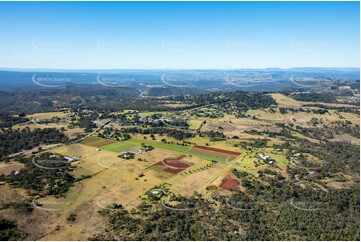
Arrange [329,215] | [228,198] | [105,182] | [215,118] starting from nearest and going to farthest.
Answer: [329,215]
[228,198]
[105,182]
[215,118]

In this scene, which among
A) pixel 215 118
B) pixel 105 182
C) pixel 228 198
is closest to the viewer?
pixel 228 198

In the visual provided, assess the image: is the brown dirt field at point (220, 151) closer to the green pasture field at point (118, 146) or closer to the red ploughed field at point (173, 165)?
the red ploughed field at point (173, 165)

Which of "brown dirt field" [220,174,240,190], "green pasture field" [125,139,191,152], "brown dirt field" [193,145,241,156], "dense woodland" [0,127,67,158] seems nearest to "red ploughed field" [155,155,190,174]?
"green pasture field" [125,139,191,152]

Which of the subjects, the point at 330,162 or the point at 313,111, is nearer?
the point at 330,162

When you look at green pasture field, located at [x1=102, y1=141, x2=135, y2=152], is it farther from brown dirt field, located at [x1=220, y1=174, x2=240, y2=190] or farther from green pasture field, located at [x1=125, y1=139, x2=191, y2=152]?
brown dirt field, located at [x1=220, y1=174, x2=240, y2=190]

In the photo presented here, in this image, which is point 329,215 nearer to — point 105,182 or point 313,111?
point 105,182

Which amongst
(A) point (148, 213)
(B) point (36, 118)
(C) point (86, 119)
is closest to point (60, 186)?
(A) point (148, 213)

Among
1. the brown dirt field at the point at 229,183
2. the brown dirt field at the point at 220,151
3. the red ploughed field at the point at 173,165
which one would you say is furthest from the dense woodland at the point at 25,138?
the brown dirt field at the point at 229,183
